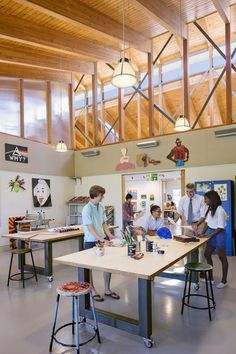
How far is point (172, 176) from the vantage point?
7773 mm

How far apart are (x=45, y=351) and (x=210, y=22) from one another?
869 centimetres

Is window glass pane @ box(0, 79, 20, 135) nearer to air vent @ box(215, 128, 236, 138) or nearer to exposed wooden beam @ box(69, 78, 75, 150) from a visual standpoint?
exposed wooden beam @ box(69, 78, 75, 150)

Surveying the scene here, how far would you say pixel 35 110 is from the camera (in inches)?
340

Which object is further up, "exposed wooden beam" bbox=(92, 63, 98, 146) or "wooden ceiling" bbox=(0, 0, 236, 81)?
"wooden ceiling" bbox=(0, 0, 236, 81)

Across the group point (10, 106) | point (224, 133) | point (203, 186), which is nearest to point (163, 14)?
point (224, 133)

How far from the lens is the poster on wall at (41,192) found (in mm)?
8367

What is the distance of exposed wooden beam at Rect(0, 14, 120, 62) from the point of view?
5941 mm

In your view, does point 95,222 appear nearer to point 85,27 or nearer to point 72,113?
point 85,27

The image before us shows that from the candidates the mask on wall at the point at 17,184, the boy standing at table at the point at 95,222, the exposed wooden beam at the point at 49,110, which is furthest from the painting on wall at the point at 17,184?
the boy standing at table at the point at 95,222

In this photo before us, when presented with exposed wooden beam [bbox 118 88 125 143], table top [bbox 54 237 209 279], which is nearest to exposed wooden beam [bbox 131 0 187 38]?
exposed wooden beam [bbox 118 88 125 143]

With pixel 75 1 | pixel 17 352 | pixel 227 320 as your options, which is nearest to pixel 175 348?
pixel 227 320

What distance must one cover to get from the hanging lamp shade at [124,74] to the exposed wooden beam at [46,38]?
3.85 m

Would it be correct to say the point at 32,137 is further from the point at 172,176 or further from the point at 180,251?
the point at 180,251

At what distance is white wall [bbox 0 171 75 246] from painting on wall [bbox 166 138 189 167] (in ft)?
13.1
